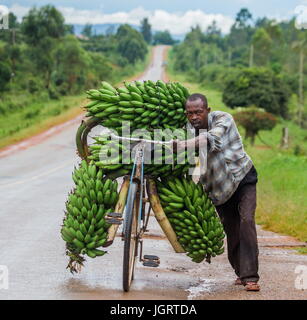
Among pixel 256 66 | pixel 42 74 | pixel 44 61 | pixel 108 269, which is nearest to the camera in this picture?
pixel 108 269

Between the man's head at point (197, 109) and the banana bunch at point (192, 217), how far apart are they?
2.08ft

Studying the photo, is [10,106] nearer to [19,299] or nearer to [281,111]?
[281,111]

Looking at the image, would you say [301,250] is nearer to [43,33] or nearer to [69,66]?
[43,33]

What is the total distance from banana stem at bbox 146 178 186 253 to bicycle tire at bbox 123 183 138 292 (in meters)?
0.26

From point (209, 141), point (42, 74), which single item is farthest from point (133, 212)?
point (42, 74)

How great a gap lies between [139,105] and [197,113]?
541 millimetres

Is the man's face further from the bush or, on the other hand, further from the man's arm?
the bush

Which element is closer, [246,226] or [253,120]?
[246,226]

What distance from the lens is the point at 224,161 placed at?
680 cm

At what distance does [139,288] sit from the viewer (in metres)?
6.86

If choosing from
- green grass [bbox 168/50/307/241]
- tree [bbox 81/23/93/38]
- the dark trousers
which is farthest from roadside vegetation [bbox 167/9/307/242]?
tree [bbox 81/23/93/38]

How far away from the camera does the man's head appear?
6656 millimetres

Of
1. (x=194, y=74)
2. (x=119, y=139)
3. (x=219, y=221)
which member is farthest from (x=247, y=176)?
(x=194, y=74)

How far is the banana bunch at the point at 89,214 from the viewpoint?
21.9ft
